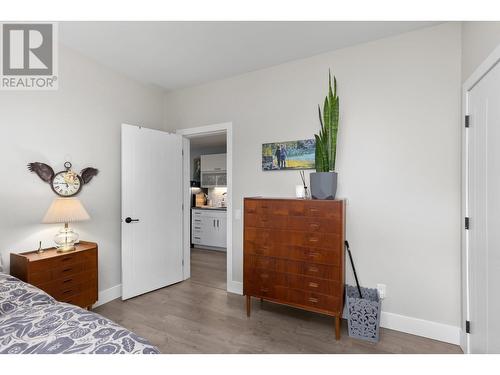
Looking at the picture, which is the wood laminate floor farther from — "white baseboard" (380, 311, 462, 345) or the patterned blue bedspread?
the patterned blue bedspread

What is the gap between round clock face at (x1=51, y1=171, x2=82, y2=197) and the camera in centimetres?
262

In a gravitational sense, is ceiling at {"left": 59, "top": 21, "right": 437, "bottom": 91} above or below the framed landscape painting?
above

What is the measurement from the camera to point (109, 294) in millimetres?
3078

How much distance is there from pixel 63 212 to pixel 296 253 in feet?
7.17

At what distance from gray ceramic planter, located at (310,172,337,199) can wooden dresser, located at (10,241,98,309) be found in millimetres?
2326

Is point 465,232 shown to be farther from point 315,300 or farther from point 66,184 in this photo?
point 66,184

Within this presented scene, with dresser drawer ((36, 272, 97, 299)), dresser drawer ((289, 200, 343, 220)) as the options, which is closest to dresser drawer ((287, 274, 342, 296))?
dresser drawer ((289, 200, 343, 220))

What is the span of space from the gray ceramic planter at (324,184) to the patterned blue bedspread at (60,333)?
5.81ft

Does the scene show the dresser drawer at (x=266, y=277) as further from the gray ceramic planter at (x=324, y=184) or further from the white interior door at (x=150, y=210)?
the white interior door at (x=150, y=210)

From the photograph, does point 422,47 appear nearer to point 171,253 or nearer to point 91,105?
point 91,105

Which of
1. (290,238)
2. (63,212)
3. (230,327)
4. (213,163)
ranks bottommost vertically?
(230,327)

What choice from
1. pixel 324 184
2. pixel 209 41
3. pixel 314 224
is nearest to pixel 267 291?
pixel 314 224

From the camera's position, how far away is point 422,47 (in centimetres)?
230
